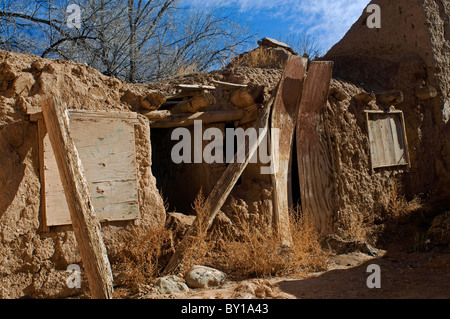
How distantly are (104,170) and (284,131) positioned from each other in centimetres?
275

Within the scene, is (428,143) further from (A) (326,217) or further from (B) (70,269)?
(B) (70,269)

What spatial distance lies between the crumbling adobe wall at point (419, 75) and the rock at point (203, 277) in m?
4.27

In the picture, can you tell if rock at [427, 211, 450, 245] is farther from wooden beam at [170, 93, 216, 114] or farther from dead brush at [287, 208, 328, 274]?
wooden beam at [170, 93, 216, 114]

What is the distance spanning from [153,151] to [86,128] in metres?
3.14

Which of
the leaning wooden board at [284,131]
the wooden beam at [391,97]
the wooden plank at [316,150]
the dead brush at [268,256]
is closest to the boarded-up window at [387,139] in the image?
the wooden beam at [391,97]

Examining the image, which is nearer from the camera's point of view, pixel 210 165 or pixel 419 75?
pixel 210 165

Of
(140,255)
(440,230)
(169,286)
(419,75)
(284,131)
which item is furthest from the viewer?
(419,75)

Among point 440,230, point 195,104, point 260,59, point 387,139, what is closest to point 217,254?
point 195,104

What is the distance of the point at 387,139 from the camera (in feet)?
24.8

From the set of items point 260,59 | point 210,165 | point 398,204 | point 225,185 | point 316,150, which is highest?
point 260,59

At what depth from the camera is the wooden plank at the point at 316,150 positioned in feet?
21.6

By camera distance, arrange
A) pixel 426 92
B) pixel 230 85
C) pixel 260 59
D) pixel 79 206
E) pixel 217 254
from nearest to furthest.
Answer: pixel 79 206, pixel 217 254, pixel 230 85, pixel 426 92, pixel 260 59

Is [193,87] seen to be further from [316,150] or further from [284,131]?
[316,150]

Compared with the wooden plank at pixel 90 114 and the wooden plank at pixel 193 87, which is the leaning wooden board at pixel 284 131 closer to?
Answer: the wooden plank at pixel 193 87
